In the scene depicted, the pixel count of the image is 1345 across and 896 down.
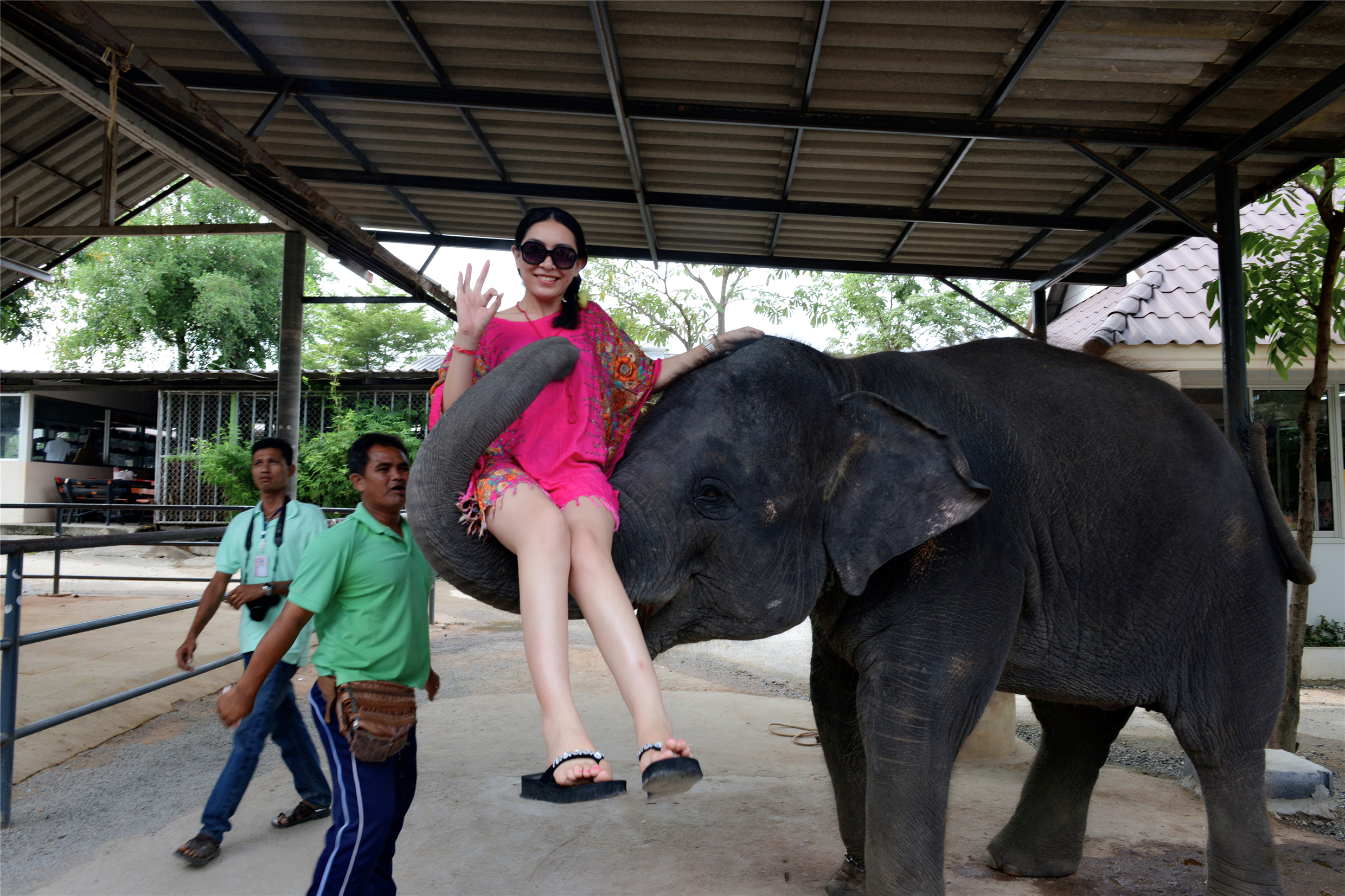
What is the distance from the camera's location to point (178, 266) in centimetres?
2547

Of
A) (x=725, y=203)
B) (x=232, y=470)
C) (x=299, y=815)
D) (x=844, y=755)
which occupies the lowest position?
(x=299, y=815)

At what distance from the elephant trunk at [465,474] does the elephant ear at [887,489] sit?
954 millimetres

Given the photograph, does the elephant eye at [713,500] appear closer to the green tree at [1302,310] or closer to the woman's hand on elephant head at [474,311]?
the woman's hand on elephant head at [474,311]

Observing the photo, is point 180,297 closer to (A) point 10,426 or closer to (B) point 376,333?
(B) point 376,333

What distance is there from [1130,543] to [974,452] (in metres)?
0.66

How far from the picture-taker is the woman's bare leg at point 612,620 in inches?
71.4

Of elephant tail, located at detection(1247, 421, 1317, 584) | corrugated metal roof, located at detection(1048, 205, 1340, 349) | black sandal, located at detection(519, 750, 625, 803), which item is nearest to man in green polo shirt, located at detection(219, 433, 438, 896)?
black sandal, located at detection(519, 750, 625, 803)

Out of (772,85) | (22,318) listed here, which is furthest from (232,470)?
(772,85)

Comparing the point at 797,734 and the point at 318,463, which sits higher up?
the point at 318,463

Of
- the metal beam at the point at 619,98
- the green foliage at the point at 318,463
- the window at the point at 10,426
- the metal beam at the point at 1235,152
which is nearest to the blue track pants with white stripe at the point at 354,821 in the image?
the metal beam at the point at 619,98

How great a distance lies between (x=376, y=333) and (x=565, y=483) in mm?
28040

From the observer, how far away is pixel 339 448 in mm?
16156

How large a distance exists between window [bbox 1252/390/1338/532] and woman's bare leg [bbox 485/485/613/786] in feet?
30.1

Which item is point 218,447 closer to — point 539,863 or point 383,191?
point 383,191
